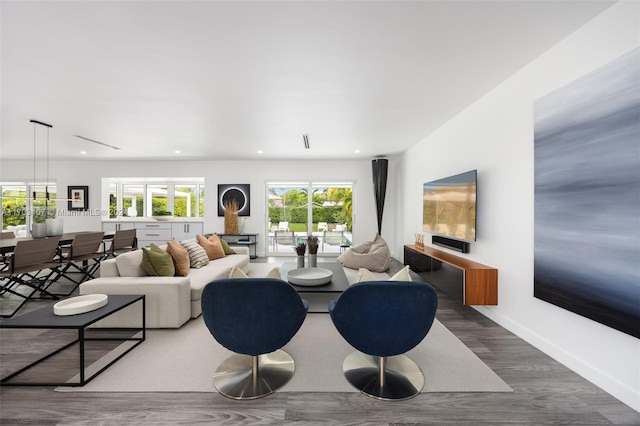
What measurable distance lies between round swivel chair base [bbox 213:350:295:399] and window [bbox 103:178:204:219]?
244 inches

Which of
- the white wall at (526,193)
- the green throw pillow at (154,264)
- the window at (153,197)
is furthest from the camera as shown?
the window at (153,197)

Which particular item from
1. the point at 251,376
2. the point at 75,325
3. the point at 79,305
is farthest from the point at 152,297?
the point at 251,376

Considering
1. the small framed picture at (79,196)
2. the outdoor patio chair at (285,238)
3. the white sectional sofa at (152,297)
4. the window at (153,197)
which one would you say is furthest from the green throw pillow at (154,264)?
the small framed picture at (79,196)

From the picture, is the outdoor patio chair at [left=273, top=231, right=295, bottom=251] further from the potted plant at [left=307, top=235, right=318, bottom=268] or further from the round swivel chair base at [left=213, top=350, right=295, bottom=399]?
the round swivel chair base at [left=213, top=350, right=295, bottom=399]

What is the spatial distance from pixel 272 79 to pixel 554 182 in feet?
8.98

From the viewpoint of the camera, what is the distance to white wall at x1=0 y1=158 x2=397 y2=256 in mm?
7105

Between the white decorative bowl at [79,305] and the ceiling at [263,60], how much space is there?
2111mm

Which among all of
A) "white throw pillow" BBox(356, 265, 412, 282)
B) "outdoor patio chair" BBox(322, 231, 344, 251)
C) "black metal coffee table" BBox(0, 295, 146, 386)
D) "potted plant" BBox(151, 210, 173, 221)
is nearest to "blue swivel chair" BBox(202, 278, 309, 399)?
"white throw pillow" BBox(356, 265, 412, 282)

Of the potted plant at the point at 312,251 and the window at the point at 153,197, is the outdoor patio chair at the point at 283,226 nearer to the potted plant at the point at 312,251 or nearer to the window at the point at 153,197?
the window at the point at 153,197

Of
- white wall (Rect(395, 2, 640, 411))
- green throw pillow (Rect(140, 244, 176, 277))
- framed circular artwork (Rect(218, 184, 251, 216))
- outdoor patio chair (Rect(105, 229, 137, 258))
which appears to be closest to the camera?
white wall (Rect(395, 2, 640, 411))

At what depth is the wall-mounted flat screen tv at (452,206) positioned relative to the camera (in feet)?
10.9

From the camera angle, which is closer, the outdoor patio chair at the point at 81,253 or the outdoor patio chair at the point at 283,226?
the outdoor patio chair at the point at 81,253

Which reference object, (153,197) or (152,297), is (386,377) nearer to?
(152,297)

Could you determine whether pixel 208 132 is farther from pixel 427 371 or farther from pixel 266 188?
pixel 427 371
